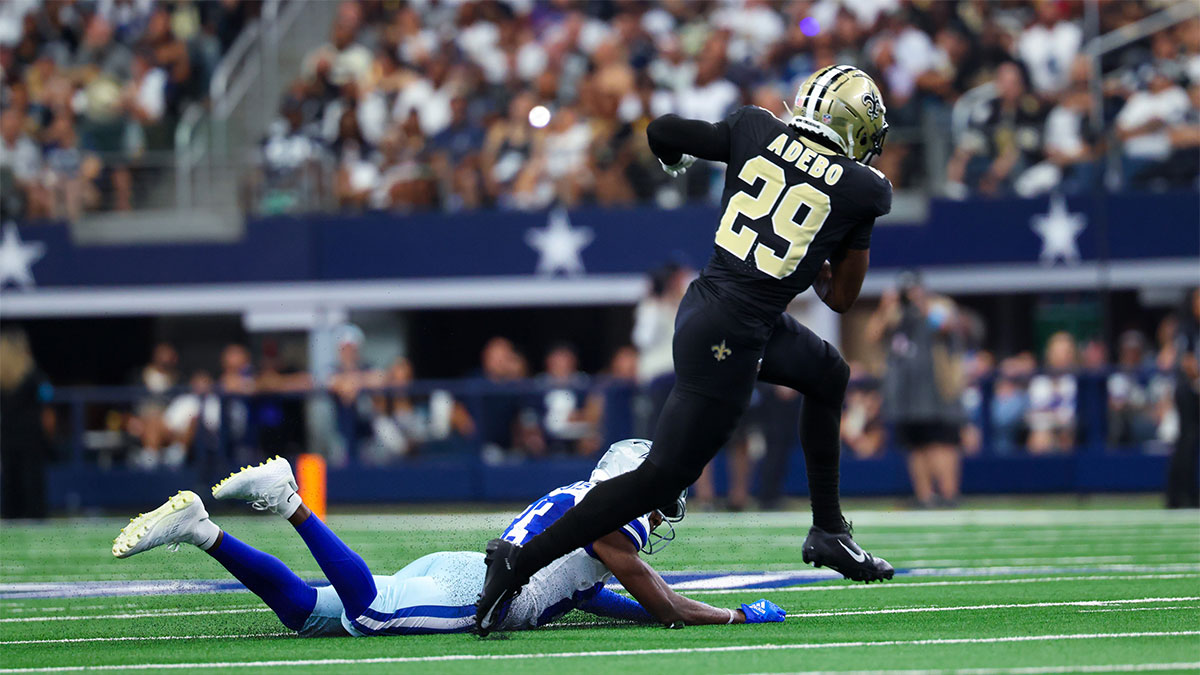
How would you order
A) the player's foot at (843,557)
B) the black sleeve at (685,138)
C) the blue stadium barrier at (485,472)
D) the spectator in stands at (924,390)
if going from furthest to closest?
1. the blue stadium barrier at (485,472)
2. the spectator in stands at (924,390)
3. the player's foot at (843,557)
4. the black sleeve at (685,138)

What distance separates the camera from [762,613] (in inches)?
241

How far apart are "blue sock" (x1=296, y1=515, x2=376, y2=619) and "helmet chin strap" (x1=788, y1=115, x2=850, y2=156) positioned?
2.07 m

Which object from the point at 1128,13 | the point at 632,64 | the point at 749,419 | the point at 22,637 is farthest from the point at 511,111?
the point at 22,637

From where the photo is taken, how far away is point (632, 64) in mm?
17438

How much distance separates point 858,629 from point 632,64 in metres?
12.2

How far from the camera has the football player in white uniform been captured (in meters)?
5.60

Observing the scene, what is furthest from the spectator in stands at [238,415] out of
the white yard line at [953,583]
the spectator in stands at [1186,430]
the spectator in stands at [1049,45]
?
the white yard line at [953,583]

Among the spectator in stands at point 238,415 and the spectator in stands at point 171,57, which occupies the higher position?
the spectator in stands at point 171,57

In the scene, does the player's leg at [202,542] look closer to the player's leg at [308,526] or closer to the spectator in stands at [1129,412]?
the player's leg at [308,526]

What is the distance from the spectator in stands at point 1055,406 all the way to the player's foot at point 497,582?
10550 millimetres

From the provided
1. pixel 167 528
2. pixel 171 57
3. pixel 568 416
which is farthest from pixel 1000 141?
pixel 167 528

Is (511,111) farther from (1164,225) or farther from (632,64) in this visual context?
(1164,225)

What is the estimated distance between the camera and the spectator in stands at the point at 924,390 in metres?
14.0

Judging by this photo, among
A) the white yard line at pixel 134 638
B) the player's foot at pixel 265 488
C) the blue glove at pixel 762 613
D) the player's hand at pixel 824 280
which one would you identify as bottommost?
the white yard line at pixel 134 638
